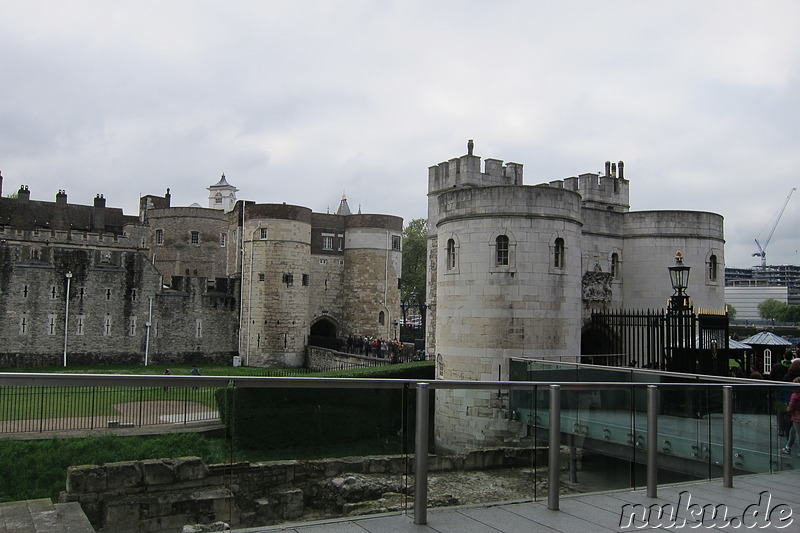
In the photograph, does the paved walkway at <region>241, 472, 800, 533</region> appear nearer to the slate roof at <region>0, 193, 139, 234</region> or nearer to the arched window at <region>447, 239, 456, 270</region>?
the arched window at <region>447, 239, 456, 270</region>

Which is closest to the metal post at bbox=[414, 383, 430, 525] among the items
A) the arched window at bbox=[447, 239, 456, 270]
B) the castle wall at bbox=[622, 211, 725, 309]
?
the arched window at bbox=[447, 239, 456, 270]

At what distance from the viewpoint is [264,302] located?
42594 millimetres

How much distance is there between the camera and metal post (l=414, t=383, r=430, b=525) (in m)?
5.32

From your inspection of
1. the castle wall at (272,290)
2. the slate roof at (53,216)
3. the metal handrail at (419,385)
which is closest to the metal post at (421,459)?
the metal handrail at (419,385)

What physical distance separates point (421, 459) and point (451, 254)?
15709mm

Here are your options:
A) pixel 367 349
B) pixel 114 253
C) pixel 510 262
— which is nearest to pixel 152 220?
pixel 114 253

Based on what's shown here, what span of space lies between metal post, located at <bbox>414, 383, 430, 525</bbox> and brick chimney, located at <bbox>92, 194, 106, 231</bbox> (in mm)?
59100

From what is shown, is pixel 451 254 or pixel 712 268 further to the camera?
pixel 712 268

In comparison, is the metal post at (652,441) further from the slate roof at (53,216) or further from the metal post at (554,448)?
the slate roof at (53,216)

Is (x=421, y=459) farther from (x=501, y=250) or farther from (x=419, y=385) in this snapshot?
(x=501, y=250)

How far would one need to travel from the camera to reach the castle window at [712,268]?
26281mm

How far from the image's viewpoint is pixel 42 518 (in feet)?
14.4

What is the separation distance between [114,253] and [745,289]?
190 m

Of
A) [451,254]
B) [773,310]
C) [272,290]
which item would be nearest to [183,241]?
[272,290]
